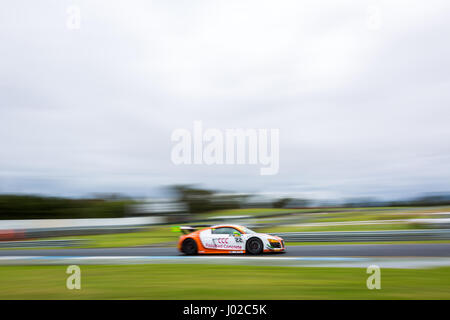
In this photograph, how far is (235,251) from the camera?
34.2 ft

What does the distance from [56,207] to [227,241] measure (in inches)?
759

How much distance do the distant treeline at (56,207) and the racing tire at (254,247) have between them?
16.9 meters

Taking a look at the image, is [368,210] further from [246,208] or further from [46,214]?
[46,214]

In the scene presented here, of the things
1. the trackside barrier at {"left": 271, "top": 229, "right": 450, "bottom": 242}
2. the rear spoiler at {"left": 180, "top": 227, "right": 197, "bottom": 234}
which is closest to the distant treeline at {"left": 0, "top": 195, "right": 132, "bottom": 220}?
the trackside barrier at {"left": 271, "top": 229, "right": 450, "bottom": 242}

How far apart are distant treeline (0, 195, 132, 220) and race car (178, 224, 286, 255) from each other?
51.6 ft

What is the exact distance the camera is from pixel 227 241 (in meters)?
10.5

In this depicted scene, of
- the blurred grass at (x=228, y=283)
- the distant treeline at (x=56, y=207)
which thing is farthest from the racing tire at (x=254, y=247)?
the distant treeline at (x=56, y=207)

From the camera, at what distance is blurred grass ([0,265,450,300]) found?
5.75 metres

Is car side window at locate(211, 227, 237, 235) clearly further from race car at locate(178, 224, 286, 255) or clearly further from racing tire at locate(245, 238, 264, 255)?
racing tire at locate(245, 238, 264, 255)

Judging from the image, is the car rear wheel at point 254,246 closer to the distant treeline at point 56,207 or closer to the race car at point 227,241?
the race car at point 227,241
